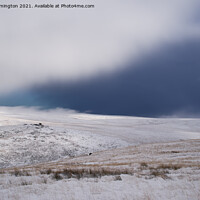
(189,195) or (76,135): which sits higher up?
(189,195)

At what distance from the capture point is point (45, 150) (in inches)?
1665

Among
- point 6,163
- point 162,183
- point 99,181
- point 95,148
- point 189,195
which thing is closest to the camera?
point 189,195

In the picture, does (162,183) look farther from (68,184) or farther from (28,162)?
(28,162)

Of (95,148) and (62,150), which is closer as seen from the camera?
(62,150)

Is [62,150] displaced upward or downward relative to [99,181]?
downward

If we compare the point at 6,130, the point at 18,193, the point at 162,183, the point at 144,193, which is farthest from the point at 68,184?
the point at 6,130

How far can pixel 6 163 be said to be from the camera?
113ft

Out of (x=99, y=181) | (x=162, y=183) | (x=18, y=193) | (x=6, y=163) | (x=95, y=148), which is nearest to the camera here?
(x=18, y=193)

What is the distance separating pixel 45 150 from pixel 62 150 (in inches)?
133

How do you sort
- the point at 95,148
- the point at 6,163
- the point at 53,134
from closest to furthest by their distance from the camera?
1. the point at 6,163
2. the point at 95,148
3. the point at 53,134

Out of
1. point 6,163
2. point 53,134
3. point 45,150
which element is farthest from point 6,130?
point 6,163

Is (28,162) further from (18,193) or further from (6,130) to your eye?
(18,193)

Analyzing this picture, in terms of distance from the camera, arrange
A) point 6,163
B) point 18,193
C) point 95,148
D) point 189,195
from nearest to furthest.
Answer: point 189,195 → point 18,193 → point 6,163 → point 95,148

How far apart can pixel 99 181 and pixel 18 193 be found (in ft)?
13.6
